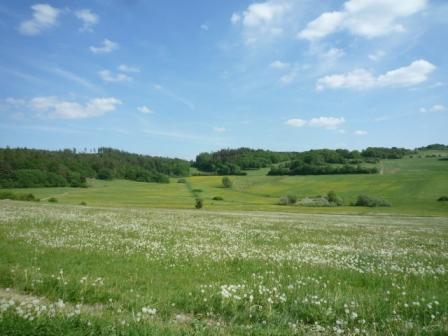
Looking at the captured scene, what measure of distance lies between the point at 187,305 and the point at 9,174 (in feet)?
456

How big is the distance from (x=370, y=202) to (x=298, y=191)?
25.5 m

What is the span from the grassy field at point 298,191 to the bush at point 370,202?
2072 mm

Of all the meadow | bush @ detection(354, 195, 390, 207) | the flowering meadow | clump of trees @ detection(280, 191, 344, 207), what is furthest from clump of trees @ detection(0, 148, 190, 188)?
the flowering meadow

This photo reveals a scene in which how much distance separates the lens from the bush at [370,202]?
279ft

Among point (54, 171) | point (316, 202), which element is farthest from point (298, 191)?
point (54, 171)

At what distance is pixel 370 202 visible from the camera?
86.4 m

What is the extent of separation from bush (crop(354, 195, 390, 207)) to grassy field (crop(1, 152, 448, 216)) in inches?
81.6

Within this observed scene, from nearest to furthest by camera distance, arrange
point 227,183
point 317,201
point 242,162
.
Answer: point 317,201, point 227,183, point 242,162

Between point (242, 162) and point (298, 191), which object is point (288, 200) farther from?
point (242, 162)

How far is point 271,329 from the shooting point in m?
5.59

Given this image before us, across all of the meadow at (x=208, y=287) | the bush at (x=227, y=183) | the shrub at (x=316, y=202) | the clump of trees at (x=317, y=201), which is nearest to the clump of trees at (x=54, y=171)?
the bush at (x=227, y=183)

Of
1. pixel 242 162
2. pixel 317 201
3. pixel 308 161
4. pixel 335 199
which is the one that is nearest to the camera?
pixel 317 201

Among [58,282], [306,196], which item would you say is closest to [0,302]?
[58,282]

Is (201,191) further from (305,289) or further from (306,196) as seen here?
(305,289)
